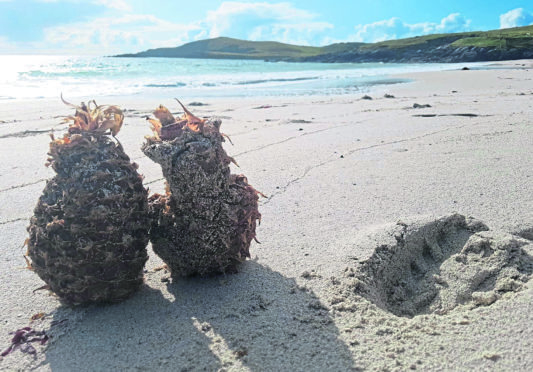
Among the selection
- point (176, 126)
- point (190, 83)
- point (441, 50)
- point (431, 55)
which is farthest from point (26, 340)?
point (441, 50)

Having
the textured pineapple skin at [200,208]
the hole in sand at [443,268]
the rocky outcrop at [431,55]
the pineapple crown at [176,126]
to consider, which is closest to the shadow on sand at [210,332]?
the textured pineapple skin at [200,208]

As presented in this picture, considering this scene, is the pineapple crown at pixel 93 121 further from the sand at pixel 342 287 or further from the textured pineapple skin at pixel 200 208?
the sand at pixel 342 287

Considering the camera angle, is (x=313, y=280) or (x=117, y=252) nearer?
(x=117, y=252)

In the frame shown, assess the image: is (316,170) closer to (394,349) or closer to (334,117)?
(394,349)

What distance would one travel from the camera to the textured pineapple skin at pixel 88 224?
2316mm

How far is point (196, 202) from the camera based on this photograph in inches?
103

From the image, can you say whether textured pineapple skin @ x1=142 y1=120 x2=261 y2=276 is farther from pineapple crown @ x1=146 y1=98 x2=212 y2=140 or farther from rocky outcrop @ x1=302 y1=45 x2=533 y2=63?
rocky outcrop @ x1=302 y1=45 x2=533 y2=63

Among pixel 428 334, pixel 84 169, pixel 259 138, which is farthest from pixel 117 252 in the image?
pixel 259 138

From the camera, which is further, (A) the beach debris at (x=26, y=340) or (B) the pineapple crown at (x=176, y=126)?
(B) the pineapple crown at (x=176, y=126)

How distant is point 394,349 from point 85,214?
158 centimetres

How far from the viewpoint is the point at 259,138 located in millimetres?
7199

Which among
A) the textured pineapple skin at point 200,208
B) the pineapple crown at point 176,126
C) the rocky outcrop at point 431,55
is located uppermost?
the rocky outcrop at point 431,55

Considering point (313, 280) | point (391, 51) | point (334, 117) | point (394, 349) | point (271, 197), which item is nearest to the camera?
point (394, 349)

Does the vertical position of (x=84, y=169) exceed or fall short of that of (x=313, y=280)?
it exceeds it
